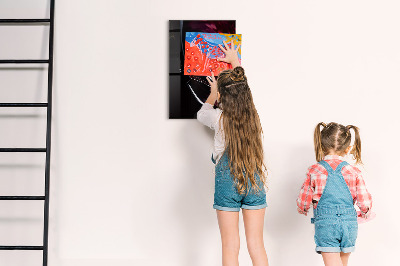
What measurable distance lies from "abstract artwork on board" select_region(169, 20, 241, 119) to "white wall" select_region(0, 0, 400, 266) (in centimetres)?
5

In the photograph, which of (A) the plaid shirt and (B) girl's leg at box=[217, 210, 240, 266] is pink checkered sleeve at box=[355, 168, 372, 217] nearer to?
(A) the plaid shirt

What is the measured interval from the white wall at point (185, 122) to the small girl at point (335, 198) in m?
0.47

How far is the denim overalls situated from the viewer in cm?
241

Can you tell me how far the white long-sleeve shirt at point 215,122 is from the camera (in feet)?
8.45

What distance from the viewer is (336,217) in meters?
2.41

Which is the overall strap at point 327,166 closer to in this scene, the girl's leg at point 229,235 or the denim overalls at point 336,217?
the denim overalls at point 336,217

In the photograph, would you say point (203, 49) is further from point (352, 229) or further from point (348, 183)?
point (352, 229)

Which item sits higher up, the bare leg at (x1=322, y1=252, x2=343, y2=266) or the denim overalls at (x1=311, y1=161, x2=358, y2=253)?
the denim overalls at (x1=311, y1=161, x2=358, y2=253)

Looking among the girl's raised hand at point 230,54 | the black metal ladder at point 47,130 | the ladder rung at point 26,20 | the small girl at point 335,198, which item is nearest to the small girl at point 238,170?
the small girl at point 335,198

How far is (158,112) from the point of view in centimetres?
295

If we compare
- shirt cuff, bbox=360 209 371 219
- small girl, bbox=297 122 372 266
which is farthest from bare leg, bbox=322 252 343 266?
shirt cuff, bbox=360 209 371 219

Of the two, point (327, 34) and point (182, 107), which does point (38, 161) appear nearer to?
point (182, 107)

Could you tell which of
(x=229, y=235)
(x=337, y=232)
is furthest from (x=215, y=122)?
(x=337, y=232)

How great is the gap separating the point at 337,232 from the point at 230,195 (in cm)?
56
